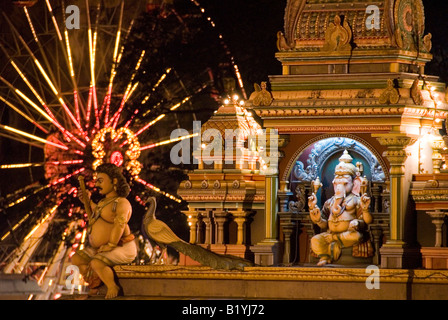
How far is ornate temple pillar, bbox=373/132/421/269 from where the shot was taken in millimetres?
24891

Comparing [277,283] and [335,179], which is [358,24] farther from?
[277,283]

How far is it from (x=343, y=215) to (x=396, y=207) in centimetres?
82

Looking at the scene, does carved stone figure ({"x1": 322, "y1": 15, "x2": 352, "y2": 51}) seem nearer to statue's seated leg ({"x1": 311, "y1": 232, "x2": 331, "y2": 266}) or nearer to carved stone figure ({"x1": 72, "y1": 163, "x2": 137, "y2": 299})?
statue's seated leg ({"x1": 311, "y1": 232, "x2": 331, "y2": 266})

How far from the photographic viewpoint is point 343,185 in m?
25.6

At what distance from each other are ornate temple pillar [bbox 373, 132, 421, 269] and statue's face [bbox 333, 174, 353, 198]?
0.70 m

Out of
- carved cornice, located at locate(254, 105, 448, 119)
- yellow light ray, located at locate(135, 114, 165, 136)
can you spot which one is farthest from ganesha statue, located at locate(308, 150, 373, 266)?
yellow light ray, located at locate(135, 114, 165, 136)

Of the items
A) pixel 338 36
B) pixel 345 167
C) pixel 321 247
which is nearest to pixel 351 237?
pixel 321 247

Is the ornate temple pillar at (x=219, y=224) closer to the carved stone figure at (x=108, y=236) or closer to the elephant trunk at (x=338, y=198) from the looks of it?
the carved stone figure at (x=108, y=236)

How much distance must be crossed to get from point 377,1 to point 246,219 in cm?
328

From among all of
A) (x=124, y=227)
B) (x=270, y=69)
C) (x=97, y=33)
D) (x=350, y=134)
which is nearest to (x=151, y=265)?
(x=124, y=227)

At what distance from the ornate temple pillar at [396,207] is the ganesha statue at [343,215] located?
43cm

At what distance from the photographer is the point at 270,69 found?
121 feet

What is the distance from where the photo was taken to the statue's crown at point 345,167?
25.6 meters

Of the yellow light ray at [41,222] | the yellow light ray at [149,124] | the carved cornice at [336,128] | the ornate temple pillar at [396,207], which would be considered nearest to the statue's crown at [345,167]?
the carved cornice at [336,128]
